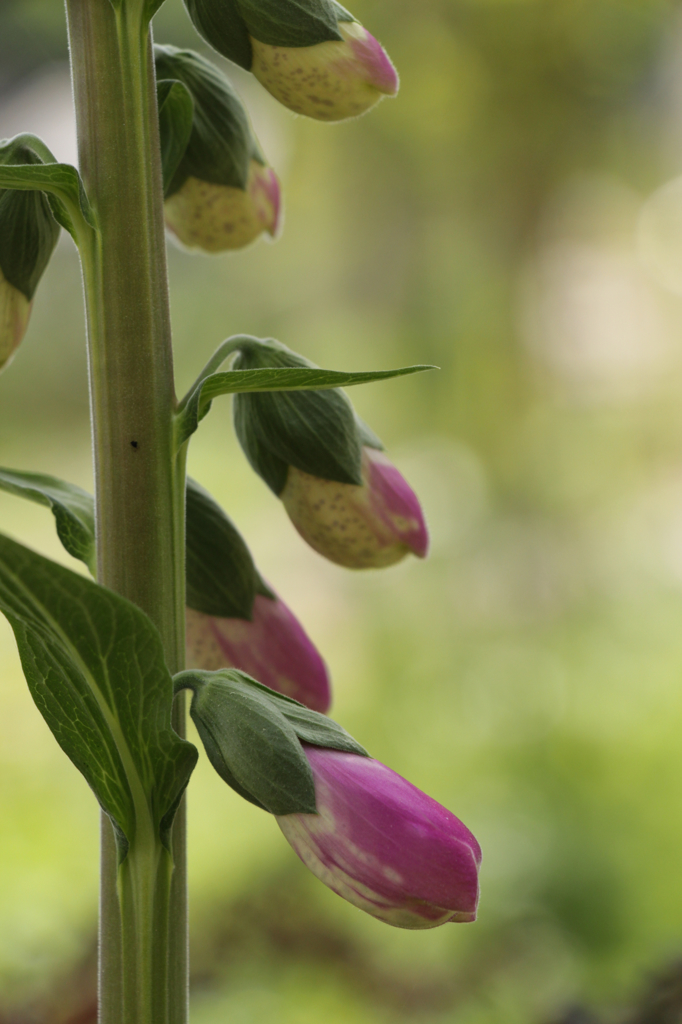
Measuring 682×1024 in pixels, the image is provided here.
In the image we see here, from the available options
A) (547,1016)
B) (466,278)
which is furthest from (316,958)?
(466,278)

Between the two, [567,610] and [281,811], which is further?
[567,610]

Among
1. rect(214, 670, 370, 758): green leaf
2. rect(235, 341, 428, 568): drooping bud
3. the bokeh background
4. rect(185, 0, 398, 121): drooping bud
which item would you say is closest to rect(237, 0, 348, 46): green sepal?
rect(185, 0, 398, 121): drooping bud

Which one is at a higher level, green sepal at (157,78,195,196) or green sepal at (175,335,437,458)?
green sepal at (157,78,195,196)

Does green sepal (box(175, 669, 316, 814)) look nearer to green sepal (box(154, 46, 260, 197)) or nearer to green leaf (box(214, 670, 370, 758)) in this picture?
green leaf (box(214, 670, 370, 758))

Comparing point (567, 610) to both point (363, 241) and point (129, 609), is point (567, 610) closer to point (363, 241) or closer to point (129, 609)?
point (363, 241)

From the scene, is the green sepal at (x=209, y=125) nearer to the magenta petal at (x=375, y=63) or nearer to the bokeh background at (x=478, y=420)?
the magenta petal at (x=375, y=63)

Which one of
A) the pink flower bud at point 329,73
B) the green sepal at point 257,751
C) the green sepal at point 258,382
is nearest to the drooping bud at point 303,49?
the pink flower bud at point 329,73
